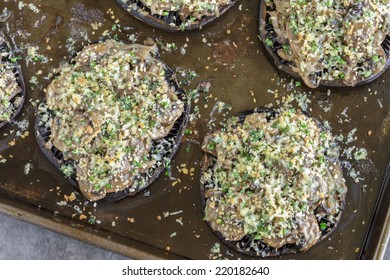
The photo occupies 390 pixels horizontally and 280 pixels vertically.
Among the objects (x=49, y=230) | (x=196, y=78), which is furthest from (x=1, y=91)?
(x=196, y=78)

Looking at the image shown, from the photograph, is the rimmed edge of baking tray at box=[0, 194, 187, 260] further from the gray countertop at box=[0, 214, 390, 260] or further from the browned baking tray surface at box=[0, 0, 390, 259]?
the gray countertop at box=[0, 214, 390, 260]

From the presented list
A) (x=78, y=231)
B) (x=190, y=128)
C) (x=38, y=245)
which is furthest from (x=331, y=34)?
(x=38, y=245)

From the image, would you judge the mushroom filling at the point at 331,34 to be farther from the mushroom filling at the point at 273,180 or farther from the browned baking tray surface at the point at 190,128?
the mushroom filling at the point at 273,180

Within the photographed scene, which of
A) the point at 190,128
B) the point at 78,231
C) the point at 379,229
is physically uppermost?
the point at 190,128

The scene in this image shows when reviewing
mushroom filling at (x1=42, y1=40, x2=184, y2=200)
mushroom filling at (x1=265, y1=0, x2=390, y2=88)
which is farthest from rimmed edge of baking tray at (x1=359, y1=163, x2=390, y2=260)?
mushroom filling at (x1=42, y1=40, x2=184, y2=200)

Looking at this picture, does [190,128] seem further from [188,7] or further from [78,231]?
[78,231]

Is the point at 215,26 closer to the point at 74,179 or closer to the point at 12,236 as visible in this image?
the point at 74,179
